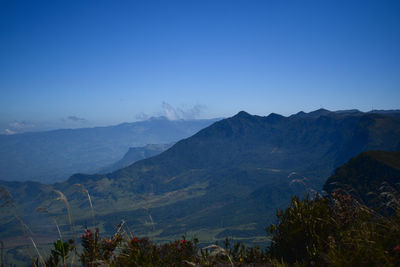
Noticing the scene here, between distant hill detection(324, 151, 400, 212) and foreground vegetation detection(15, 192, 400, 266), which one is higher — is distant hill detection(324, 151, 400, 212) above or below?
below

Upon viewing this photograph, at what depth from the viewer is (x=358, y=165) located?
11200cm

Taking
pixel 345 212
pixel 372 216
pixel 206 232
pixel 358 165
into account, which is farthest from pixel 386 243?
pixel 206 232

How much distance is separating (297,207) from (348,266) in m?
1.97

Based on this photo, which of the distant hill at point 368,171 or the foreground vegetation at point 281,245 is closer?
the foreground vegetation at point 281,245

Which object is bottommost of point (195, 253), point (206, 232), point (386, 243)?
point (206, 232)

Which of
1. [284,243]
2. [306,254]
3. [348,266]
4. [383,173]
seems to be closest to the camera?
[348,266]

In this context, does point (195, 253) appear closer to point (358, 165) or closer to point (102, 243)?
point (102, 243)

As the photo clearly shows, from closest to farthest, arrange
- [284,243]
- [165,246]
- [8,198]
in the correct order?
[8,198] → [284,243] → [165,246]

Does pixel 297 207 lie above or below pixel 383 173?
above

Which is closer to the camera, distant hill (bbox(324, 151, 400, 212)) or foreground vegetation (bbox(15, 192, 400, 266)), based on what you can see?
foreground vegetation (bbox(15, 192, 400, 266))

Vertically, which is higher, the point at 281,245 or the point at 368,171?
the point at 281,245

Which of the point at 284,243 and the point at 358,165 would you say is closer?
the point at 284,243

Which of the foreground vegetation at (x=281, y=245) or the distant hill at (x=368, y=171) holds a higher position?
the foreground vegetation at (x=281, y=245)

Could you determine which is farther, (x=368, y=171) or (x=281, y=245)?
(x=368, y=171)
